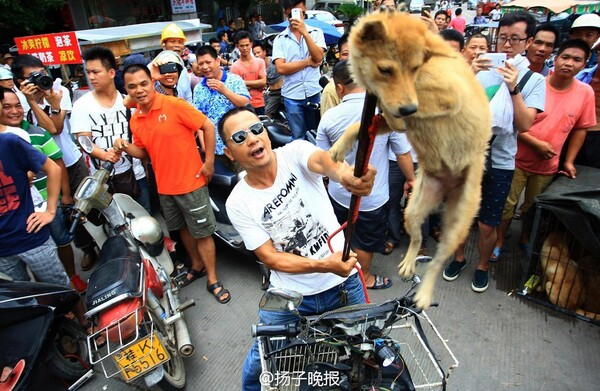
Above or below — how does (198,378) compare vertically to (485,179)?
below

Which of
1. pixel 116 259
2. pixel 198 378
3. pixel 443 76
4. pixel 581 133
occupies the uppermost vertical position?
pixel 443 76

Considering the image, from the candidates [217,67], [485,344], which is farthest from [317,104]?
[485,344]

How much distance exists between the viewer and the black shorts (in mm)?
3270

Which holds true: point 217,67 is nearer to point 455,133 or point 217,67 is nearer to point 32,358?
point 32,358

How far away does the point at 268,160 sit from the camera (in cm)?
206

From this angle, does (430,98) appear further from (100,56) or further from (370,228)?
(100,56)

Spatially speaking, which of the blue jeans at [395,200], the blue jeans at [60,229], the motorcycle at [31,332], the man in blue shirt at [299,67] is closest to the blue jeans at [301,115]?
the man in blue shirt at [299,67]

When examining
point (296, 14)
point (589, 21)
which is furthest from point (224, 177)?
point (589, 21)

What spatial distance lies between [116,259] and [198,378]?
119cm

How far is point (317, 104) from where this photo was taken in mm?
5691

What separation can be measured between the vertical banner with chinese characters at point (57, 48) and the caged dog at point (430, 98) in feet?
18.3

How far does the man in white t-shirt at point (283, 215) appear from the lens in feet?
6.70

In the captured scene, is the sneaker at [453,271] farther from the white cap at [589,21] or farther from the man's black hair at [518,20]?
the white cap at [589,21]

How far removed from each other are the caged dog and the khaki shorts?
2.61 metres
